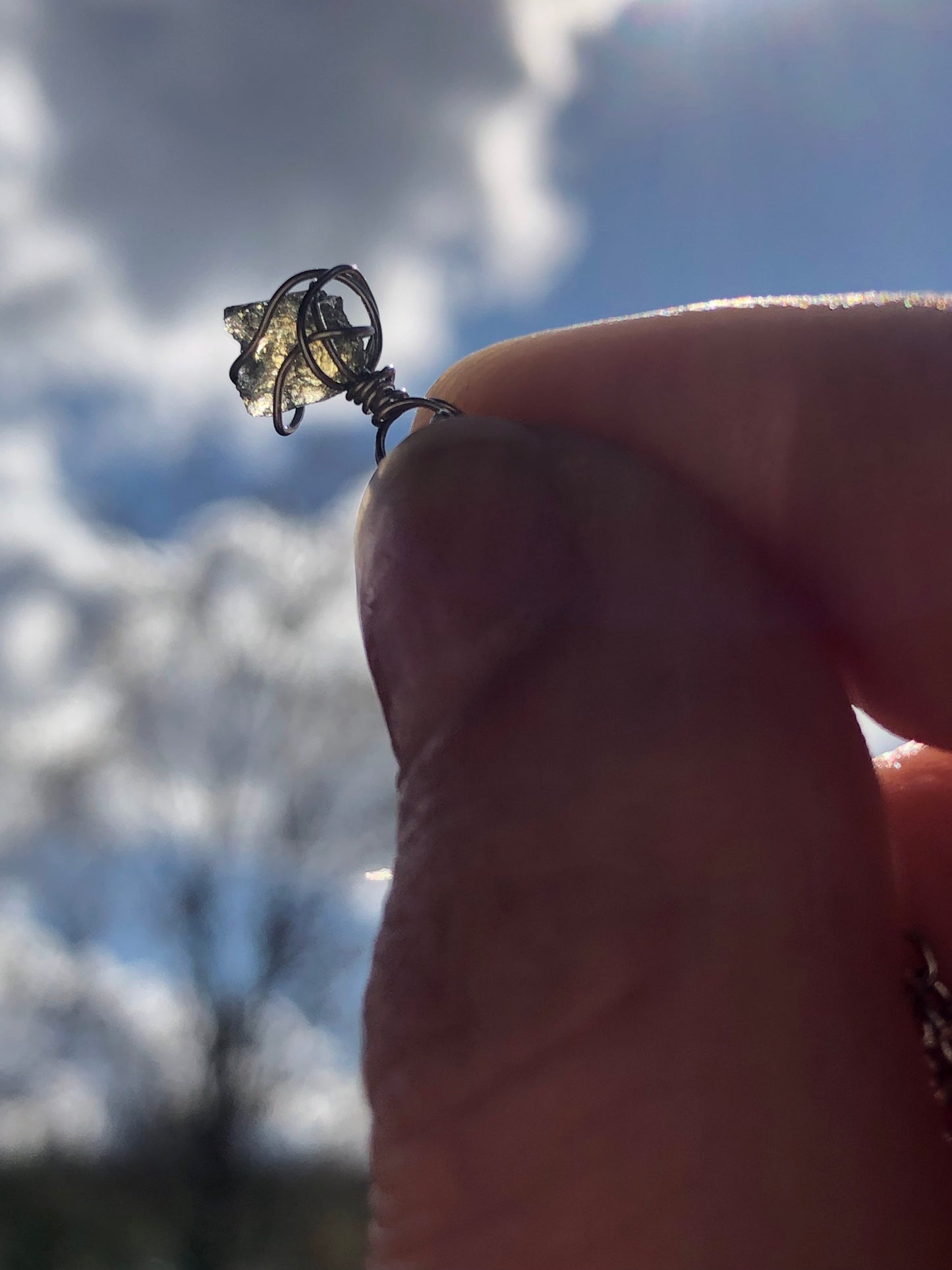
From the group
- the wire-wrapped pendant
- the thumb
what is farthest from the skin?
the wire-wrapped pendant

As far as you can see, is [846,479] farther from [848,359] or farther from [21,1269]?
[21,1269]

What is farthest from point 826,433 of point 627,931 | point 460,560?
point 627,931

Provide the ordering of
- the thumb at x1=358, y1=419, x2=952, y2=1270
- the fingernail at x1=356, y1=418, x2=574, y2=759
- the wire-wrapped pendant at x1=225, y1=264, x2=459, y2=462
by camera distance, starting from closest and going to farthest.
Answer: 1. the thumb at x1=358, y1=419, x2=952, y2=1270
2. the fingernail at x1=356, y1=418, x2=574, y2=759
3. the wire-wrapped pendant at x1=225, y1=264, x2=459, y2=462

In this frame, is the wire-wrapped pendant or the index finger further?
the wire-wrapped pendant

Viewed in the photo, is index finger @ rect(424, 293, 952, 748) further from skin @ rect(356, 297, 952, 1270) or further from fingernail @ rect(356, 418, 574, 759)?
fingernail @ rect(356, 418, 574, 759)

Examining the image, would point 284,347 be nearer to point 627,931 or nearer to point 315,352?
point 315,352

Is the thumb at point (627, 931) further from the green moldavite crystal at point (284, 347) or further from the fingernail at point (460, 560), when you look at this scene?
the green moldavite crystal at point (284, 347)

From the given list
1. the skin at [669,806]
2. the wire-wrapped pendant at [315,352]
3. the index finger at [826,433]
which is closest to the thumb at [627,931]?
the skin at [669,806]

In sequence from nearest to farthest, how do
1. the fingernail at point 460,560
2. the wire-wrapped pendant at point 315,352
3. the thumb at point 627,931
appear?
the thumb at point 627,931, the fingernail at point 460,560, the wire-wrapped pendant at point 315,352
